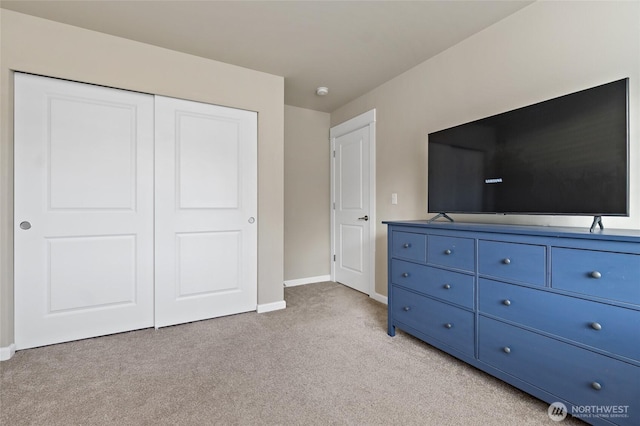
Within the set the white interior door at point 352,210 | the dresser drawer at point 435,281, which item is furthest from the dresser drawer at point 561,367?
the white interior door at point 352,210

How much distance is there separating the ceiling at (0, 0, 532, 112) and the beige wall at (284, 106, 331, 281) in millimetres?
1188

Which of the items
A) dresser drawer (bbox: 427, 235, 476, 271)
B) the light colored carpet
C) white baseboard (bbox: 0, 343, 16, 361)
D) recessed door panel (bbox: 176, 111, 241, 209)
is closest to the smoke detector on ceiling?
recessed door panel (bbox: 176, 111, 241, 209)

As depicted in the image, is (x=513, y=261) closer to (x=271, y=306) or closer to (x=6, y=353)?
(x=271, y=306)

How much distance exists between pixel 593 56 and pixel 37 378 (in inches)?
154

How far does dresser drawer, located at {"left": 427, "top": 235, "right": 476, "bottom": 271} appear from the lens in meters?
1.80

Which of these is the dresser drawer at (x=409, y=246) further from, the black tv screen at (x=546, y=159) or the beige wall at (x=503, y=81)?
the beige wall at (x=503, y=81)

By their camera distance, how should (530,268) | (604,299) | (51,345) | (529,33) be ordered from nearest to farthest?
(604,299), (530,268), (529,33), (51,345)

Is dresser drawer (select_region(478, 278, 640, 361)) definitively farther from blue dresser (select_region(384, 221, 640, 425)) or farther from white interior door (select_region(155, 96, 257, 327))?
white interior door (select_region(155, 96, 257, 327))

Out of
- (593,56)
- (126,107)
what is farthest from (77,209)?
(593,56)

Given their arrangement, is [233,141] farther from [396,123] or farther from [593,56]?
[593,56]

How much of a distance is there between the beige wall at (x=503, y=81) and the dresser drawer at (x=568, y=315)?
0.61 metres

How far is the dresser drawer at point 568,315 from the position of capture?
3.92 ft

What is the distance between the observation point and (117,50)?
2.36 meters

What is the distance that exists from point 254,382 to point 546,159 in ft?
7.11
